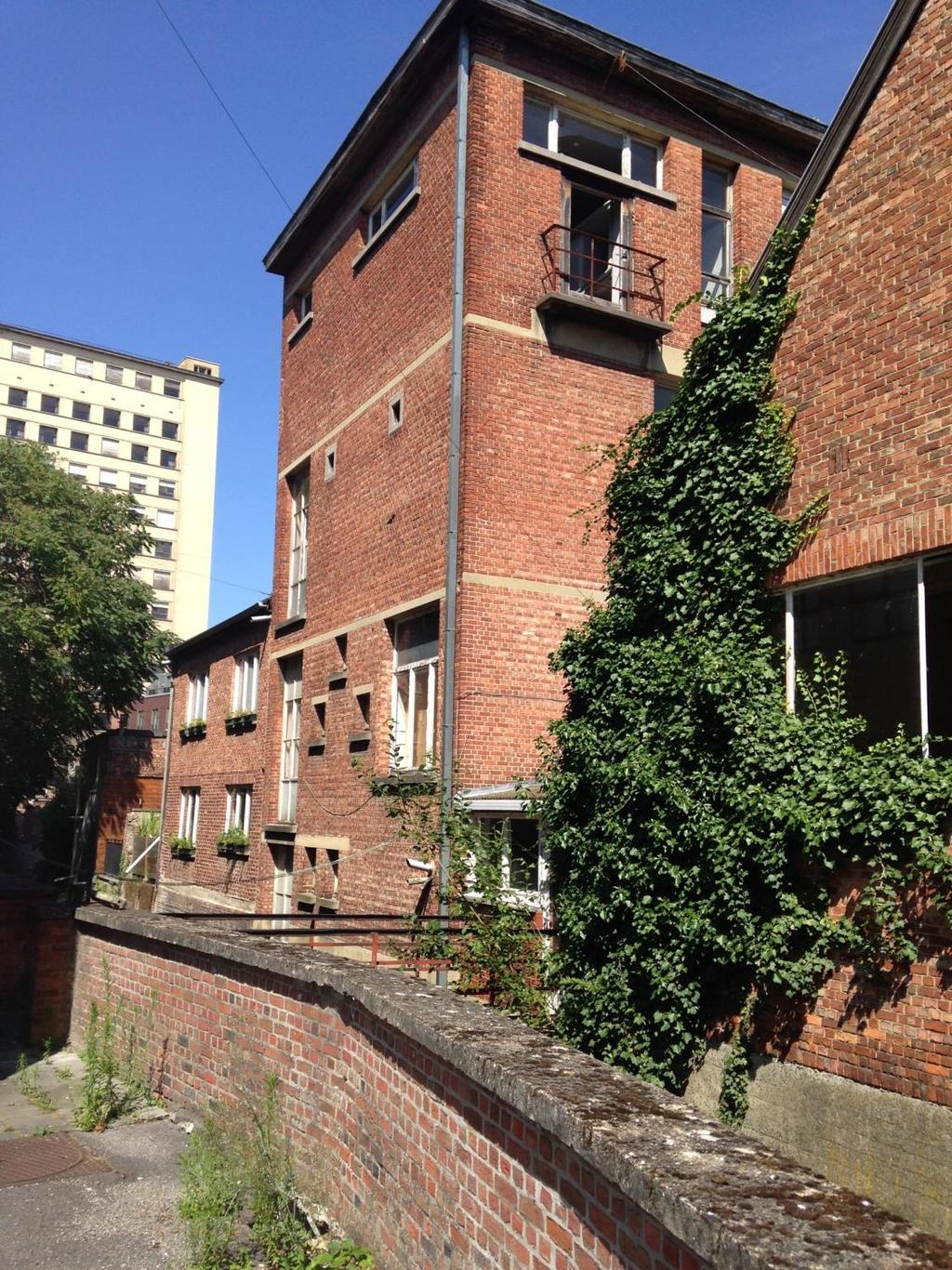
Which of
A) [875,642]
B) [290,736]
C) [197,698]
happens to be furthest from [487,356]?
[197,698]

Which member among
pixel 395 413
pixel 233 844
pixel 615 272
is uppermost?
pixel 615 272

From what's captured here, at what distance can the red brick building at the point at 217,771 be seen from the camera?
2294cm

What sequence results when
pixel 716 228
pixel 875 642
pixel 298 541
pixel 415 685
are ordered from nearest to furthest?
pixel 875 642
pixel 415 685
pixel 716 228
pixel 298 541

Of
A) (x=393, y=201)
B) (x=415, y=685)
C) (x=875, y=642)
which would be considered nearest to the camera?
(x=875, y=642)

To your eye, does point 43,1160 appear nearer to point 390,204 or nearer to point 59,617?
point 390,204

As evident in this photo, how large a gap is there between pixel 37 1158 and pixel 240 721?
54.5 feet

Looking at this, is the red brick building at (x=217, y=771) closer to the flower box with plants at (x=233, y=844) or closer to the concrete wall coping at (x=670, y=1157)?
the flower box with plants at (x=233, y=844)

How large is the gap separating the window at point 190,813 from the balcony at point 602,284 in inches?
627

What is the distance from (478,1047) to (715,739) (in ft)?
14.0

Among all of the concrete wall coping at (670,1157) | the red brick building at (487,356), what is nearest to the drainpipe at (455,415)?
the red brick building at (487,356)

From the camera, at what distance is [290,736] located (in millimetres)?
21109

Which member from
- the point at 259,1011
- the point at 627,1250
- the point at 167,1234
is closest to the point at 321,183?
the point at 259,1011

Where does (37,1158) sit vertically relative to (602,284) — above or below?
below

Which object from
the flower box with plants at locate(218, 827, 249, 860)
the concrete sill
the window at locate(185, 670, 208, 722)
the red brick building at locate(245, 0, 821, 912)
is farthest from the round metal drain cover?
the window at locate(185, 670, 208, 722)
